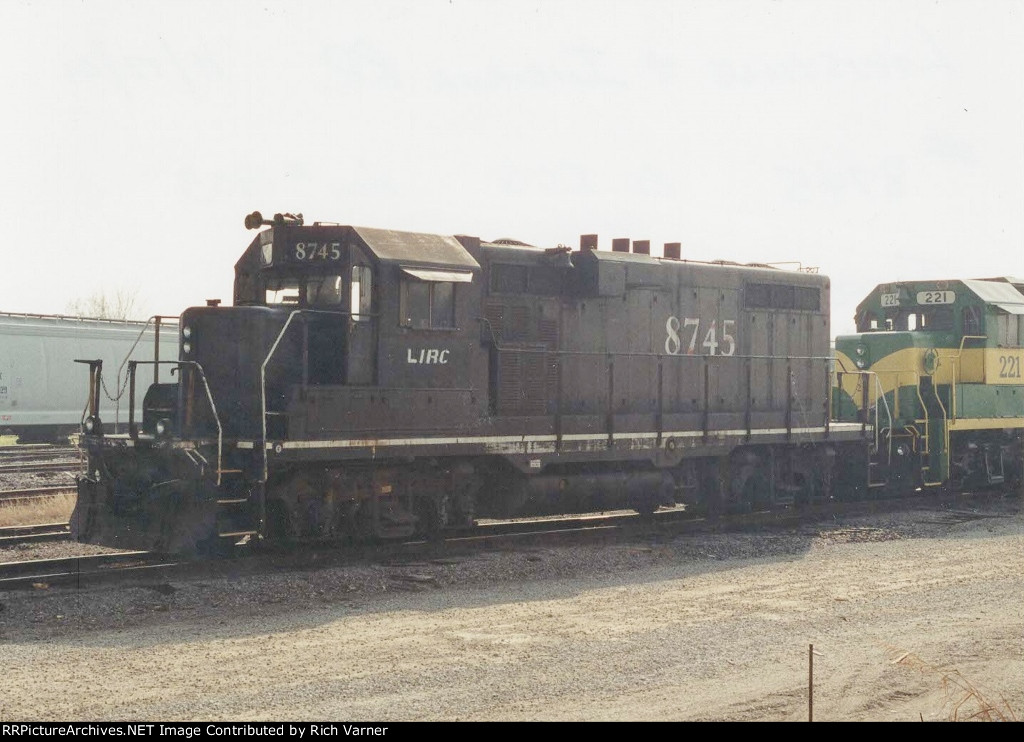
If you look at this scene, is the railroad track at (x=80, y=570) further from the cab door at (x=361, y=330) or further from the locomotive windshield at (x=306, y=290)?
the locomotive windshield at (x=306, y=290)

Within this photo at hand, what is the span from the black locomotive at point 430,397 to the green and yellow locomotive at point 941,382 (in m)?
4.02

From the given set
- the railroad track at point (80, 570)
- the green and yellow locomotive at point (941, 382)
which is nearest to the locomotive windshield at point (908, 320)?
the green and yellow locomotive at point (941, 382)

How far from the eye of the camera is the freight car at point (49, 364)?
94.6 ft

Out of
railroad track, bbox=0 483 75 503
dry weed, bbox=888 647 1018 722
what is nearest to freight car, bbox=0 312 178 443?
railroad track, bbox=0 483 75 503

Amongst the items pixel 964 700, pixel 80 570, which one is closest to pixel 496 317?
pixel 80 570

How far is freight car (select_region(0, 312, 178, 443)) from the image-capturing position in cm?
2884

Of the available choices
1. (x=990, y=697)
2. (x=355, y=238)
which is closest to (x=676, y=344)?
(x=355, y=238)

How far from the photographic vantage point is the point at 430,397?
1243 cm

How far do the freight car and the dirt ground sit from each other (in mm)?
19516

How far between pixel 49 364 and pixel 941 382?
22101 mm

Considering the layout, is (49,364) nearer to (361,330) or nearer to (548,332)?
(548,332)

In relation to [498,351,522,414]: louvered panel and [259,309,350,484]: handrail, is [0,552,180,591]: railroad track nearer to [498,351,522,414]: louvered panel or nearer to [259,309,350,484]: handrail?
[259,309,350,484]: handrail
